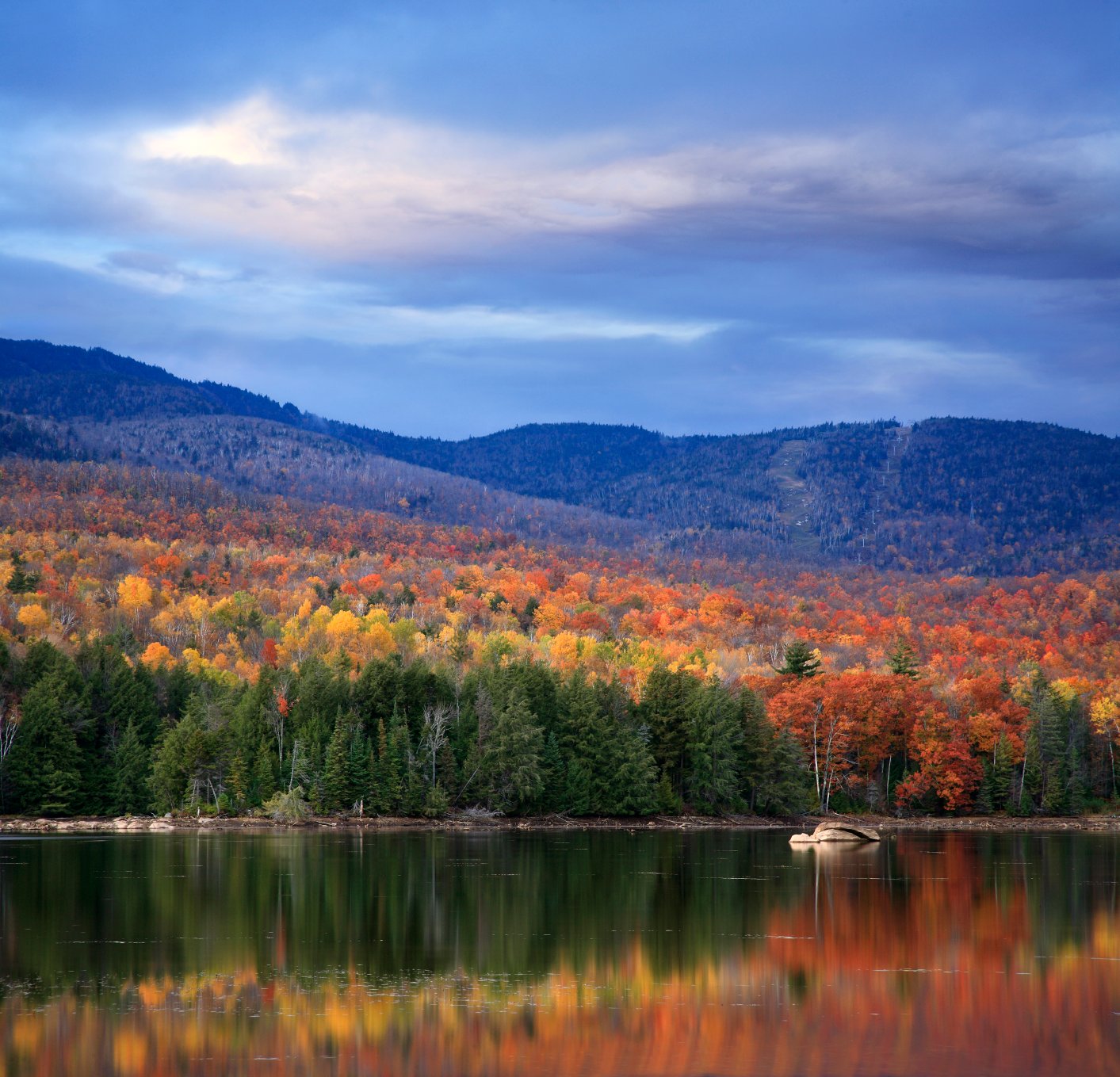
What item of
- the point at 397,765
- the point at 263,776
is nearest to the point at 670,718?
the point at 397,765

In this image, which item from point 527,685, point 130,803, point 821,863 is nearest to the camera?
point 821,863

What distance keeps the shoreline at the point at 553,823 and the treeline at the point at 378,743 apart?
0.97 metres

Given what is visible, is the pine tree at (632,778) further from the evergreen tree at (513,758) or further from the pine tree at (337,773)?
the pine tree at (337,773)

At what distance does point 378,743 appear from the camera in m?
86.3

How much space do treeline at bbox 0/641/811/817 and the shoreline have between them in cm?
97

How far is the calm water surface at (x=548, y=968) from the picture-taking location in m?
23.7

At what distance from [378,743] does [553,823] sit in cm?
1219

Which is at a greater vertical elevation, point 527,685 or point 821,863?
point 527,685

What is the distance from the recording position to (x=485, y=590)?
185 metres

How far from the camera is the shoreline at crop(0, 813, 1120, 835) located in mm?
79000

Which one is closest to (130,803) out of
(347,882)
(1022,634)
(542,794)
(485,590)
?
(542,794)

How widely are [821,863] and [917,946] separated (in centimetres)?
2639

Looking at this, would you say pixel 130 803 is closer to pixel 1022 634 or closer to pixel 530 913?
pixel 530 913

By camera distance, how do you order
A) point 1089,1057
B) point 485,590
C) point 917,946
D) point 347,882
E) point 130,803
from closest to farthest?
point 1089,1057, point 917,946, point 347,882, point 130,803, point 485,590
